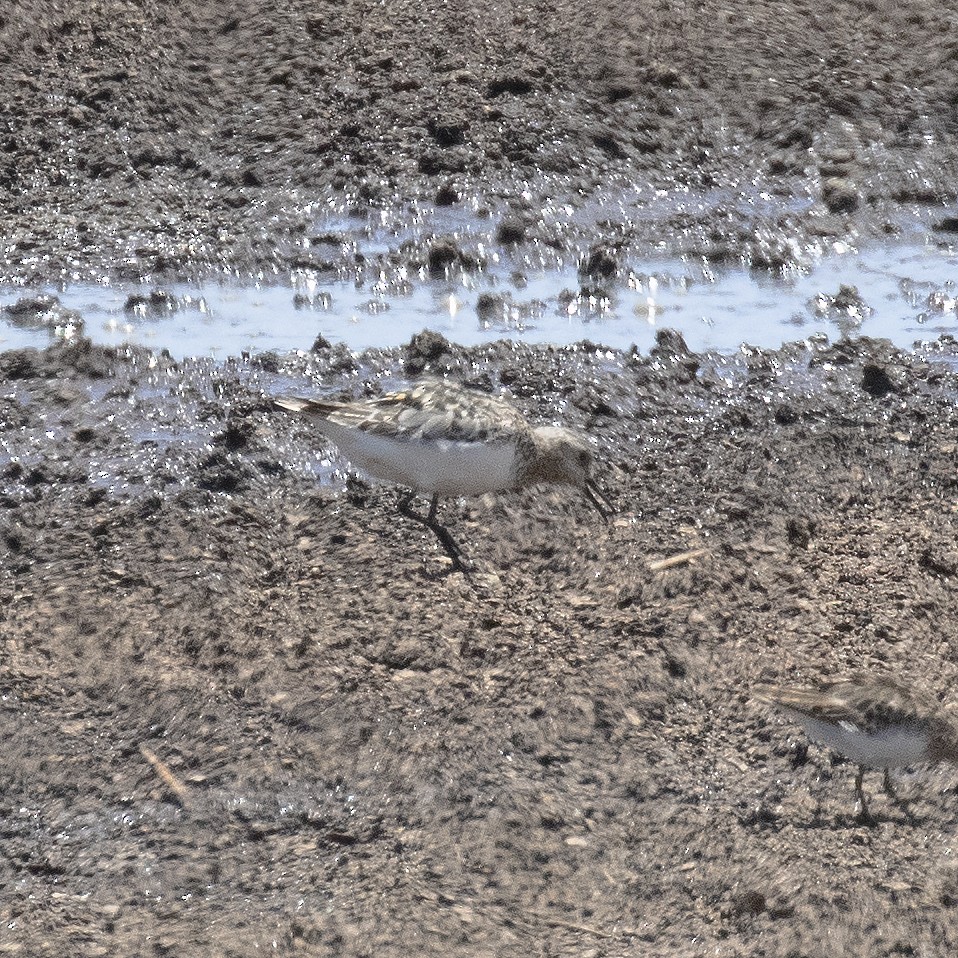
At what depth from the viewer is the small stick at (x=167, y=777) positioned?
5621 mm

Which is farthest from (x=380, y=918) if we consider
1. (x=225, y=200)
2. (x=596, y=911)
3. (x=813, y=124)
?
(x=813, y=124)

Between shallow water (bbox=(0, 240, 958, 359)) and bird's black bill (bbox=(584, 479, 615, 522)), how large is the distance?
60.0 inches

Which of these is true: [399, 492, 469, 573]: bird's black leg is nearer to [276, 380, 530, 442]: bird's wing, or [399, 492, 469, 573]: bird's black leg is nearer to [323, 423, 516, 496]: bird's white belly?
[323, 423, 516, 496]: bird's white belly

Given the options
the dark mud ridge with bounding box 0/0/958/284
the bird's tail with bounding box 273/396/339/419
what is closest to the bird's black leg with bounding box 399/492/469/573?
the bird's tail with bounding box 273/396/339/419

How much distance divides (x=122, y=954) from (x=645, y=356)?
4.72 metres

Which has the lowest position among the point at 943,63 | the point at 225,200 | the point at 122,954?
the point at 122,954

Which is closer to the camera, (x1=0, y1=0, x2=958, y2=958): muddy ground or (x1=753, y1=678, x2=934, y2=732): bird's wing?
(x1=0, y1=0, x2=958, y2=958): muddy ground

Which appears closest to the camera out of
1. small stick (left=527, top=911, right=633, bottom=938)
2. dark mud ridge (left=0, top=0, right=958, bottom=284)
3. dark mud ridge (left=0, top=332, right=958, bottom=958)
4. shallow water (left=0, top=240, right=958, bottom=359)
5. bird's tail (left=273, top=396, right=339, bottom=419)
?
small stick (left=527, top=911, right=633, bottom=938)

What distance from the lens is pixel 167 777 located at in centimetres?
570

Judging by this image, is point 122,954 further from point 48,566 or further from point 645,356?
point 645,356

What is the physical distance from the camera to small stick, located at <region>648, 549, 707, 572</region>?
683cm

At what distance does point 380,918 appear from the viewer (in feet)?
16.7

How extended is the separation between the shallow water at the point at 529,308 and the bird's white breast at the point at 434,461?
185 cm

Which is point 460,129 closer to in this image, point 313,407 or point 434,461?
point 313,407
